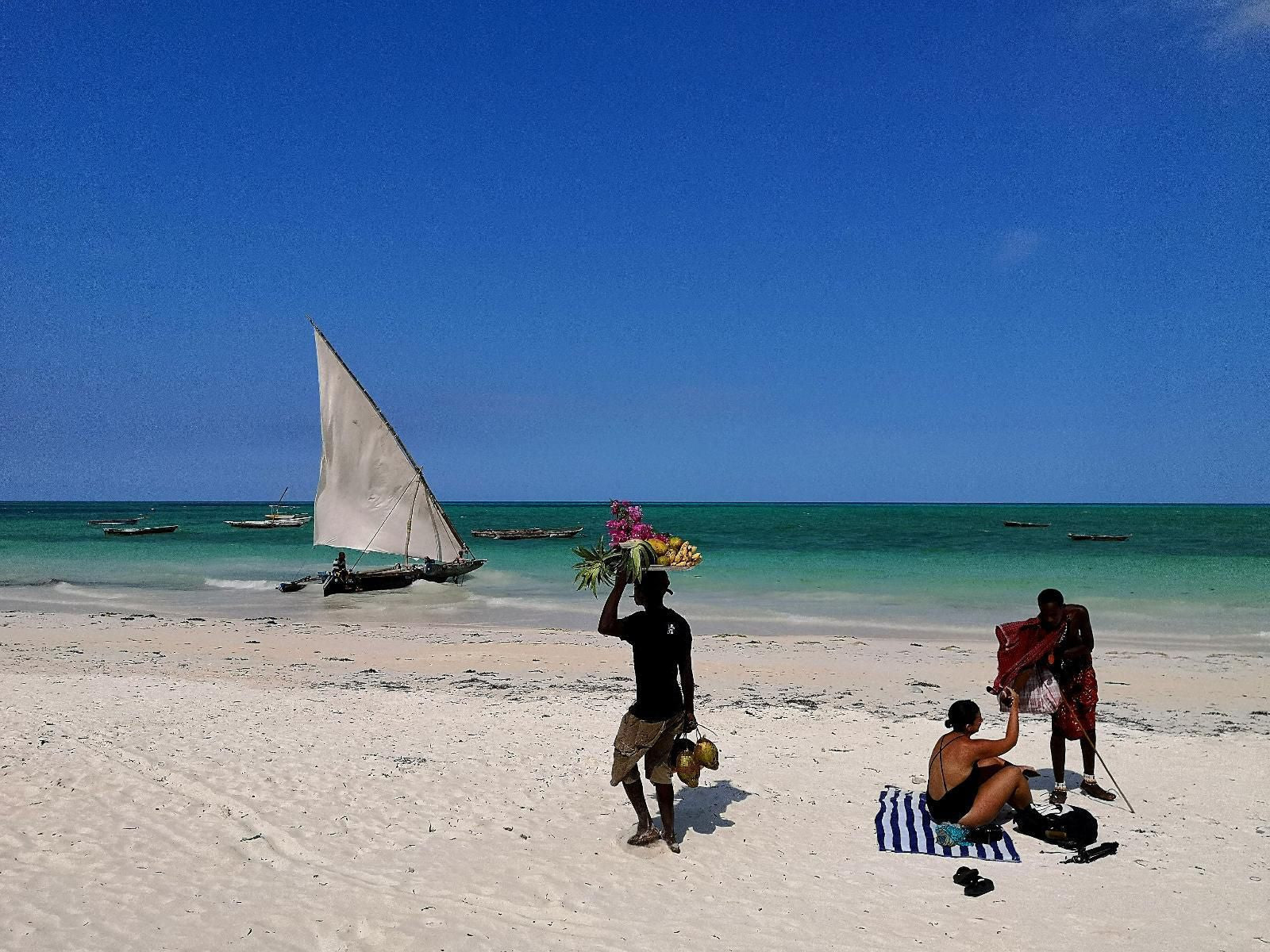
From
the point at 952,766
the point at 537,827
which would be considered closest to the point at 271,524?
the point at 537,827

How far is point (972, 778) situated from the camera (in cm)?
566

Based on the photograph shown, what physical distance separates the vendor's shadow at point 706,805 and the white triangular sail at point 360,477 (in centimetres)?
2112

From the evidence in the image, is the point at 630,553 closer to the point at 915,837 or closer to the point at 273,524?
the point at 915,837

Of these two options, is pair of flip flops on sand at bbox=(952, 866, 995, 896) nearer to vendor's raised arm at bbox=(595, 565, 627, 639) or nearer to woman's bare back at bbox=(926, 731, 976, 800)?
woman's bare back at bbox=(926, 731, 976, 800)

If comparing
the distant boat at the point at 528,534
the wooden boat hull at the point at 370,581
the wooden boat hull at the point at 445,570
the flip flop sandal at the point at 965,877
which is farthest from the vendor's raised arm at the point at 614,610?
the distant boat at the point at 528,534

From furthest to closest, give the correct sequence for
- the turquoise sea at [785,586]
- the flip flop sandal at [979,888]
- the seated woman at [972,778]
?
the turquoise sea at [785,586] → the seated woman at [972,778] → the flip flop sandal at [979,888]

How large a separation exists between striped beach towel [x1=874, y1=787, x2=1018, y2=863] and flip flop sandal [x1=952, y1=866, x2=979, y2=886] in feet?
1.34

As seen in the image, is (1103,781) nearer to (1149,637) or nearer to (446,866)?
(446,866)

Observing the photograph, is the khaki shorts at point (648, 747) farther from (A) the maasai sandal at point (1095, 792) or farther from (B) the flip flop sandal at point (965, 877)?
(A) the maasai sandal at point (1095, 792)

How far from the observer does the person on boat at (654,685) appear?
5.18 metres

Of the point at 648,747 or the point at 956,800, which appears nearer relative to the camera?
the point at 648,747

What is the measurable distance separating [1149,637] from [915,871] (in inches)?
587

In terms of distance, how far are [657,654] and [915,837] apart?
2.15 metres

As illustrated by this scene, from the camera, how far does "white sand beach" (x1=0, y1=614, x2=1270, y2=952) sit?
14.4 feet
